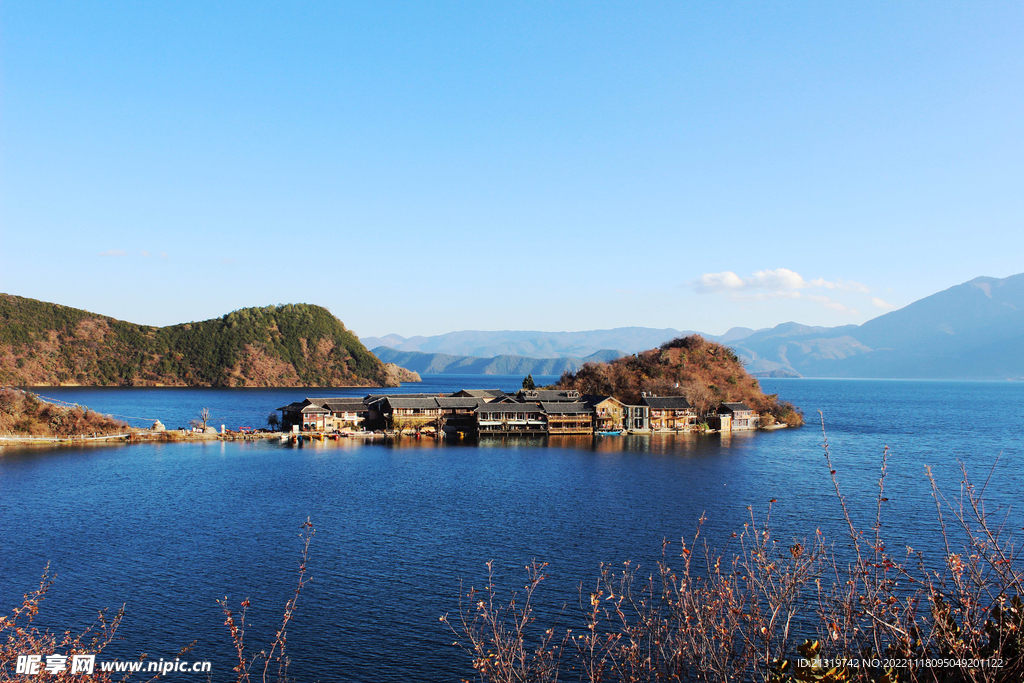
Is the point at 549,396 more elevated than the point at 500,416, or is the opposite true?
the point at 549,396

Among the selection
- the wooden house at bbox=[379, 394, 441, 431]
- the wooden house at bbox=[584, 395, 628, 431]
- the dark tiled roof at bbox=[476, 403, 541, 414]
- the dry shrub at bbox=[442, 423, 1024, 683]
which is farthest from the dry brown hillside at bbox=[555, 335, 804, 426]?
the dry shrub at bbox=[442, 423, 1024, 683]

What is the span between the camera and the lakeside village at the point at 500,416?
287 ft

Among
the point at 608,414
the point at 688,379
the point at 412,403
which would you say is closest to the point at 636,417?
the point at 608,414

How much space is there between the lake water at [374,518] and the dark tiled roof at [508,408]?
11.9m

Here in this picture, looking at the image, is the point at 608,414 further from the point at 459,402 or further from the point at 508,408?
the point at 459,402

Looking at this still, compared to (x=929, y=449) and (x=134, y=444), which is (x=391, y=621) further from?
(x=929, y=449)

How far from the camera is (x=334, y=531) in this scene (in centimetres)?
3606

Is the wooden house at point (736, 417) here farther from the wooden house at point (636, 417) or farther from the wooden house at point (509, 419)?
the wooden house at point (509, 419)

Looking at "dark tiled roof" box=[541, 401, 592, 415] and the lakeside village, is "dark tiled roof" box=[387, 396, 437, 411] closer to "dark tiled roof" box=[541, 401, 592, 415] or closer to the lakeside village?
the lakeside village

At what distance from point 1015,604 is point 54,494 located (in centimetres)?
5476

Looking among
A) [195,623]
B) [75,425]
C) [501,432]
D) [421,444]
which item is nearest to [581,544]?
[195,623]

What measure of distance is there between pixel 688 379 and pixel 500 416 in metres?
34.5

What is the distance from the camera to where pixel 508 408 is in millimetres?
87562

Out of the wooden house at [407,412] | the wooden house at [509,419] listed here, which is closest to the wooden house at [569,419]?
the wooden house at [509,419]
